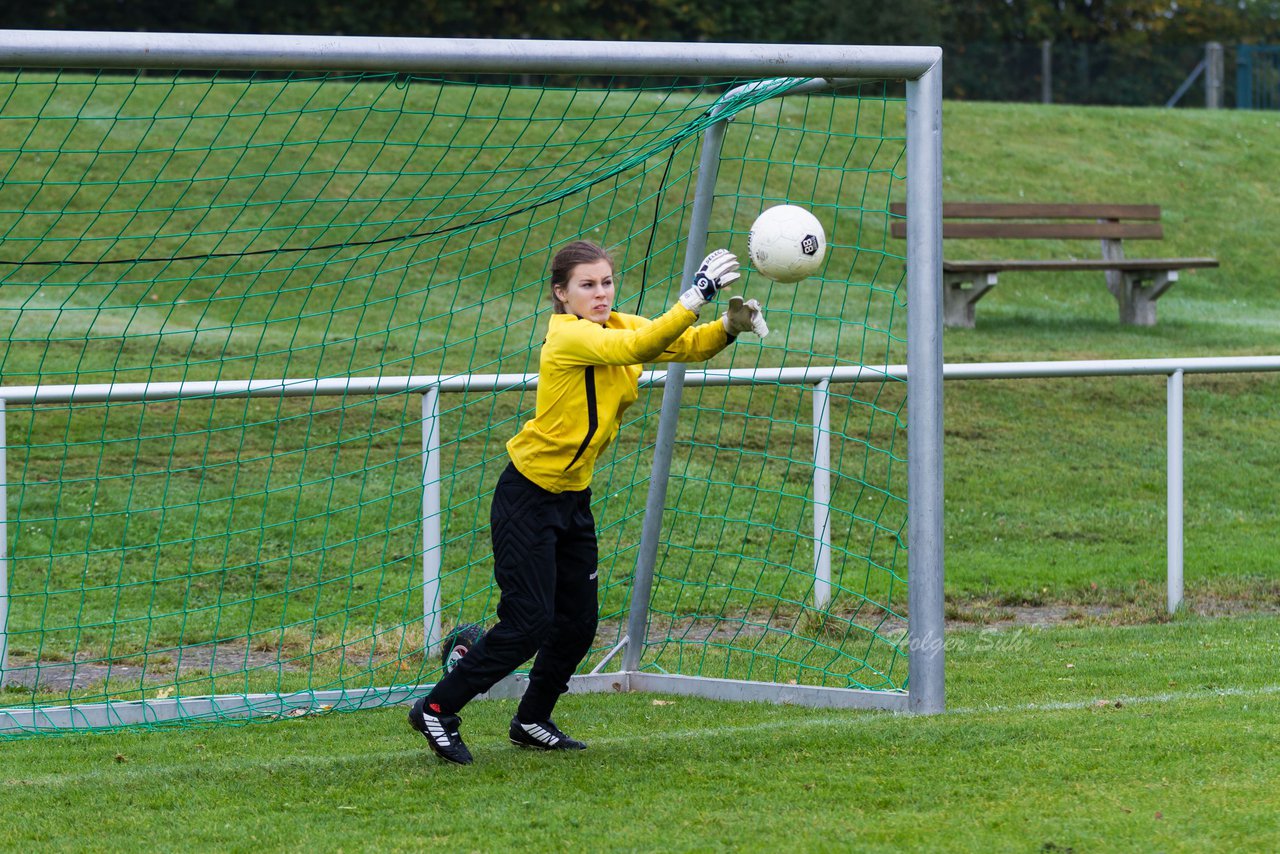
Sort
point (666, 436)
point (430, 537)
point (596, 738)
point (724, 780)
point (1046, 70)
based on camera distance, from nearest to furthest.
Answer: point (724, 780) → point (596, 738) → point (666, 436) → point (430, 537) → point (1046, 70)

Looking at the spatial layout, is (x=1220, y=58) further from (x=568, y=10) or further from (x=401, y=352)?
(x=401, y=352)

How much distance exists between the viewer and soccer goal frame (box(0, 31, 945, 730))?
428cm

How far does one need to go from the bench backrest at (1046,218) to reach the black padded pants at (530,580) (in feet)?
32.0

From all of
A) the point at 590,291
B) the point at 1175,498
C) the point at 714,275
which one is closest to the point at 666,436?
the point at 590,291

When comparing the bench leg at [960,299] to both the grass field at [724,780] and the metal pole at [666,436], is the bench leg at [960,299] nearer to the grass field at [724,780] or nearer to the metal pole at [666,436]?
the metal pole at [666,436]

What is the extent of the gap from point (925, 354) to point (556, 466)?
1301 millimetres

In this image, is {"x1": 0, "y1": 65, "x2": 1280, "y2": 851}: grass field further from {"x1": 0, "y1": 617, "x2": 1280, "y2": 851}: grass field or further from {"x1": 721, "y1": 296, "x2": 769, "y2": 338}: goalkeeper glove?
{"x1": 721, "y1": 296, "x2": 769, "y2": 338}: goalkeeper glove

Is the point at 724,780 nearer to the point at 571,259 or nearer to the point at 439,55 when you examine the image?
the point at 571,259

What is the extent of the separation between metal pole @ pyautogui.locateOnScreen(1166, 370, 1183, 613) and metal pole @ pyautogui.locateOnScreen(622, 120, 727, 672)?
2.81 metres

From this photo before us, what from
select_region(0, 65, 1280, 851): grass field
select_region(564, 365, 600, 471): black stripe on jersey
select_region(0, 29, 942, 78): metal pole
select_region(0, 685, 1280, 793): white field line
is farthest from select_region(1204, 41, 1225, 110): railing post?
select_region(564, 365, 600, 471): black stripe on jersey

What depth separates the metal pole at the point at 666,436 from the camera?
18.6ft

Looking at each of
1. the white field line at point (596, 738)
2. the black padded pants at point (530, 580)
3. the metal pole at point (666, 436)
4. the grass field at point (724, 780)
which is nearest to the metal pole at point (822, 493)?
the metal pole at point (666, 436)

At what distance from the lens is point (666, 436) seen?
5.95 meters

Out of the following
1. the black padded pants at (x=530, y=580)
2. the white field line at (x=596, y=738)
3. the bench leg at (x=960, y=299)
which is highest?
the bench leg at (x=960, y=299)
